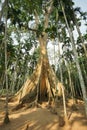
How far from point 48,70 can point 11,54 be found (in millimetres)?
4819

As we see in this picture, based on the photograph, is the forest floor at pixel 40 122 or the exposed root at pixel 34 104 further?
the exposed root at pixel 34 104

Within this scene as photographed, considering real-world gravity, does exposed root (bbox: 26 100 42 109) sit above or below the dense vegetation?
below

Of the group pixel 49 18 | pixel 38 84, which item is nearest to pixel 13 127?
pixel 38 84

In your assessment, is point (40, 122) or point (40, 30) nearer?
point (40, 122)

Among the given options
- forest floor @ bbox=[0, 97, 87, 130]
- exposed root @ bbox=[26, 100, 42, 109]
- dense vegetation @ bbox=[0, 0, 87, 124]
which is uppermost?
dense vegetation @ bbox=[0, 0, 87, 124]

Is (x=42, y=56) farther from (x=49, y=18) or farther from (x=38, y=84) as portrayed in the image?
(x=49, y=18)

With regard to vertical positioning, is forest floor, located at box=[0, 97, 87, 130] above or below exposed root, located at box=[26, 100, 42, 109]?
below

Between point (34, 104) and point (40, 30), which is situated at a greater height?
point (40, 30)

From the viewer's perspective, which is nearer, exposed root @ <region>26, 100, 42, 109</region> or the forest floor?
the forest floor

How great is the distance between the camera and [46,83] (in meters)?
18.8

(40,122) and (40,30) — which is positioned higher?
(40,30)

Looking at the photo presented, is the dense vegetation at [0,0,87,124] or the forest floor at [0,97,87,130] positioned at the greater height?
the dense vegetation at [0,0,87,124]

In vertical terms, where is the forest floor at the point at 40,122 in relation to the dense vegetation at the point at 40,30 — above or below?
below

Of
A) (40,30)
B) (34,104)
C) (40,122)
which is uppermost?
(40,30)
